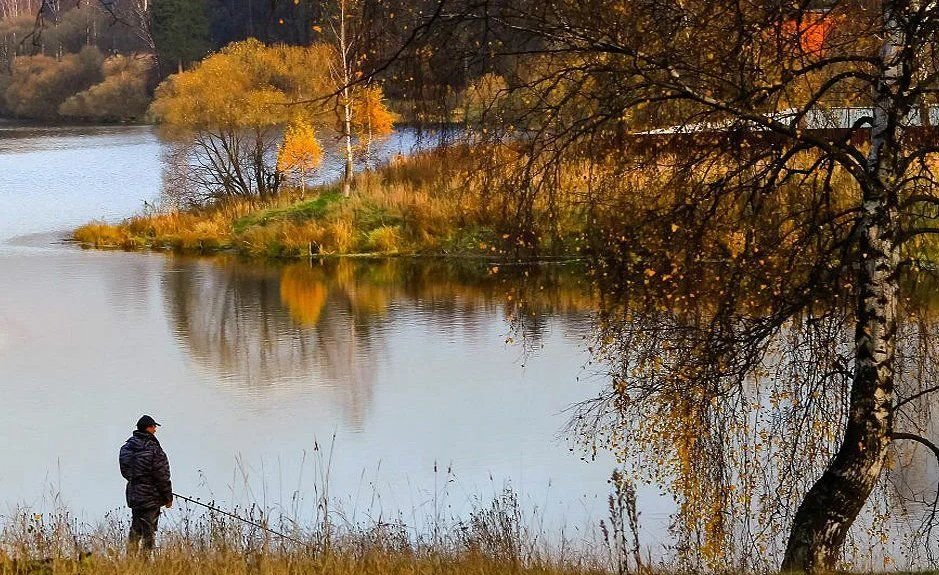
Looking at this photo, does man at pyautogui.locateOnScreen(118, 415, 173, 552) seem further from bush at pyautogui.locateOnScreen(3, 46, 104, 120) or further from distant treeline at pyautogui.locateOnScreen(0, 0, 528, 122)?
bush at pyautogui.locateOnScreen(3, 46, 104, 120)

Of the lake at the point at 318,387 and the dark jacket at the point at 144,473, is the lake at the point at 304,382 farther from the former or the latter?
the dark jacket at the point at 144,473

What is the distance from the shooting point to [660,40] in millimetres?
6551

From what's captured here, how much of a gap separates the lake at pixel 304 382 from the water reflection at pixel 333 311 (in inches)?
2.1

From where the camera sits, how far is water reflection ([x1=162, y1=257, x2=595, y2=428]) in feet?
51.1

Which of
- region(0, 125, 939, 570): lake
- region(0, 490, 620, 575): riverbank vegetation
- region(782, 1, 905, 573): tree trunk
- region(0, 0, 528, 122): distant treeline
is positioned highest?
region(0, 0, 528, 122): distant treeline

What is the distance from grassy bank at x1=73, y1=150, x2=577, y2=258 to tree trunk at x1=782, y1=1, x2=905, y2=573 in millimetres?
16748

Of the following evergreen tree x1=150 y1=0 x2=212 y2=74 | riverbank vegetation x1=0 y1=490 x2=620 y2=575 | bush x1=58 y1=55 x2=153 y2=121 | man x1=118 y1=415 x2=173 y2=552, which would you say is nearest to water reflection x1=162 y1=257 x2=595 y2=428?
riverbank vegetation x1=0 y1=490 x2=620 y2=575

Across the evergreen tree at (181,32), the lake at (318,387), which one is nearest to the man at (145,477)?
the lake at (318,387)

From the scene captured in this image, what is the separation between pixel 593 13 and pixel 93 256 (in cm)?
2080

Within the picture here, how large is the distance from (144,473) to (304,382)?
7.01m

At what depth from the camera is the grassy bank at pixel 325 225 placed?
83.4 ft

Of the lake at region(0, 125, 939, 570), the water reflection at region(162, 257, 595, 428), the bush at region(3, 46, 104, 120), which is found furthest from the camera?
the bush at region(3, 46, 104, 120)

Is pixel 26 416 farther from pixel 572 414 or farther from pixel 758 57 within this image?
pixel 758 57

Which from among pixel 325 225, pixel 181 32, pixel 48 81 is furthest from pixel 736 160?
pixel 48 81
